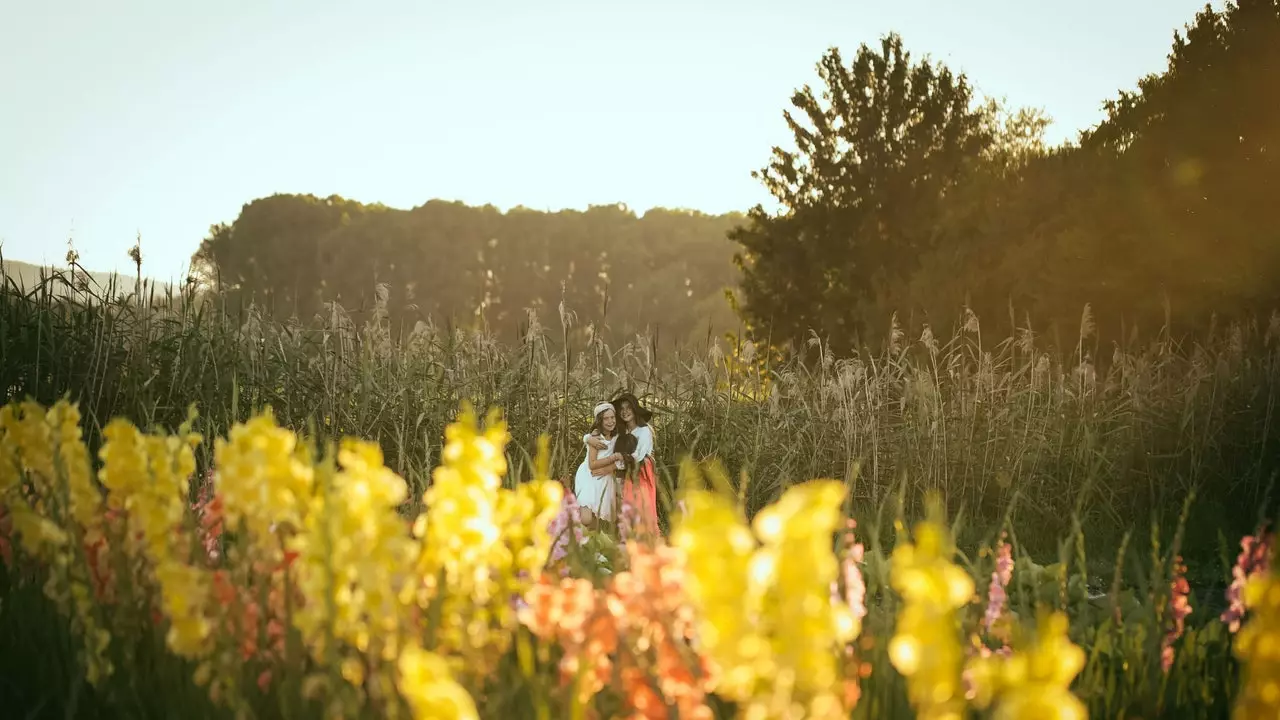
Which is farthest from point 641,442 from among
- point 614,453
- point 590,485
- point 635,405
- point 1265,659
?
point 1265,659

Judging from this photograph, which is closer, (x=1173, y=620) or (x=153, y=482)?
(x=153, y=482)

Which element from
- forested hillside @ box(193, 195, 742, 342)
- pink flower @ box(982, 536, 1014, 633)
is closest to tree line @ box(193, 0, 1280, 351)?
pink flower @ box(982, 536, 1014, 633)

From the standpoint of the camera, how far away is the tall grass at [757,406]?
543 centimetres

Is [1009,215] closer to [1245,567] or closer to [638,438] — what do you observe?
[638,438]

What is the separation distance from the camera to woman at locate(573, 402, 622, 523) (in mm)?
6262

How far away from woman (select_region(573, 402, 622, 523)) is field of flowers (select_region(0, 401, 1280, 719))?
13.0ft

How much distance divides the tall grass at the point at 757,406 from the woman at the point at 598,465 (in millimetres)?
191

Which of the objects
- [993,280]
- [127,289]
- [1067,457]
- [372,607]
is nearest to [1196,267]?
[993,280]

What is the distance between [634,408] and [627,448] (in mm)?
283

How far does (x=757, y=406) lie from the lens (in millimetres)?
6703

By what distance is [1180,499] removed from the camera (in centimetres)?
683

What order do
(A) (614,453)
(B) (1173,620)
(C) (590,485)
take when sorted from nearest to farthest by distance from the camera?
(B) (1173,620), (A) (614,453), (C) (590,485)

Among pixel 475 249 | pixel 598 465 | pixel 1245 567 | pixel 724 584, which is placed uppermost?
pixel 475 249

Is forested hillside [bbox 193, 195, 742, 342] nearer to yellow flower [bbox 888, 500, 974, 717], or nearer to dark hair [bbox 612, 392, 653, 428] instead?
dark hair [bbox 612, 392, 653, 428]
